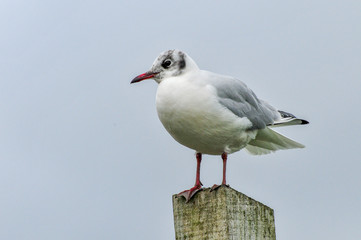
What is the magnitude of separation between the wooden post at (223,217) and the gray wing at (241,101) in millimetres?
1707

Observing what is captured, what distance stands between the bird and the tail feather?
0.24m

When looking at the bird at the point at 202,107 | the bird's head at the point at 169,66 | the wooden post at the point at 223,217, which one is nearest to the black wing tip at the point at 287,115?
the bird at the point at 202,107

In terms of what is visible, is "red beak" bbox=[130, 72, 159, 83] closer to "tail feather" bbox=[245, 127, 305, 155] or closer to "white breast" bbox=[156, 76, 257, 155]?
"white breast" bbox=[156, 76, 257, 155]

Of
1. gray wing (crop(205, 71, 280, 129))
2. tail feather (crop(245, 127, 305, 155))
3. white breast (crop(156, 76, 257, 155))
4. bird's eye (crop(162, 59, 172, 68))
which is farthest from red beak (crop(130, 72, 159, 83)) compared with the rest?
tail feather (crop(245, 127, 305, 155))

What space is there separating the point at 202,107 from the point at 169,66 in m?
0.77

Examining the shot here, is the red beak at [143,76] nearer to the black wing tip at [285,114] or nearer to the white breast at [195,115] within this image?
the white breast at [195,115]

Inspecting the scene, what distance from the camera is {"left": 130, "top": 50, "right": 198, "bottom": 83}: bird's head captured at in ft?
20.3

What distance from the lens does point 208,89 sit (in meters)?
5.81

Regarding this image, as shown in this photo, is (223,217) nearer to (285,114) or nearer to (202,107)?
(202,107)

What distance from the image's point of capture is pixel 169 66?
20.5ft

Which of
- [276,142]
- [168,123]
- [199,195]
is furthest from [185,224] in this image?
[276,142]

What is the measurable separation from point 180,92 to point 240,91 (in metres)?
0.96

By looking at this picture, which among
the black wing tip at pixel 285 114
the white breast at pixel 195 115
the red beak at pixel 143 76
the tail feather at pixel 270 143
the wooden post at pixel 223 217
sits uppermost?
the black wing tip at pixel 285 114

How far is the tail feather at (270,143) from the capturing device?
278 inches
